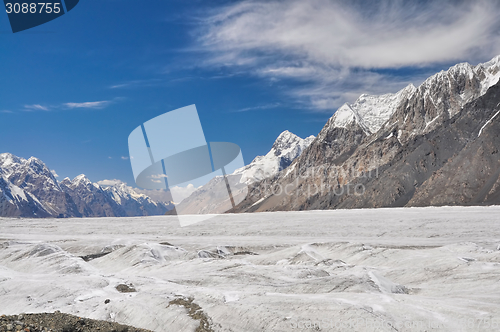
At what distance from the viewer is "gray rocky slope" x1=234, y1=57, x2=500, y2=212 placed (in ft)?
235

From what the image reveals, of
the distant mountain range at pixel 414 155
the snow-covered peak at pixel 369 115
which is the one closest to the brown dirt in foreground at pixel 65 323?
the distant mountain range at pixel 414 155

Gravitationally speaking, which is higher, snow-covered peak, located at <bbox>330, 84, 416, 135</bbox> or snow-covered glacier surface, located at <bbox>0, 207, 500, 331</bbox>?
snow-covered peak, located at <bbox>330, 84, 416, 135</bbox>

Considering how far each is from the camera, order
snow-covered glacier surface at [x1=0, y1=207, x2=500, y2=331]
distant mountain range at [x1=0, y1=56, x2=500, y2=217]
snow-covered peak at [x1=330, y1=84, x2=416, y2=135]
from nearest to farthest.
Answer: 1. snow-covered glacier surface at [x1=0, y1=207, x2=500, y2=331]
2. distant mountain range at [x1=0, y1=56, x2=500, y2=217]
3. snow-covered peak at [x1=330, y1=84, x2=416, y2=135]

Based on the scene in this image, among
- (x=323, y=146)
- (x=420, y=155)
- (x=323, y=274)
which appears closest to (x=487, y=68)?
(x=420, y=155)

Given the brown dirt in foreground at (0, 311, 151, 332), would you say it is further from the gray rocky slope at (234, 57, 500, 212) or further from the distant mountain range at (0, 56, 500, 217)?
the gray rocky slope at (234, 57, 500, 212)

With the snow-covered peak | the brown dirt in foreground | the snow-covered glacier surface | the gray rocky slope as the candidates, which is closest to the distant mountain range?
the gray rocky slope

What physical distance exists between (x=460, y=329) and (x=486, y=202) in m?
64.0

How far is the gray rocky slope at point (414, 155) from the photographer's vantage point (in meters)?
71.5

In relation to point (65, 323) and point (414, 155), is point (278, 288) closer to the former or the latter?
point (65, 323)

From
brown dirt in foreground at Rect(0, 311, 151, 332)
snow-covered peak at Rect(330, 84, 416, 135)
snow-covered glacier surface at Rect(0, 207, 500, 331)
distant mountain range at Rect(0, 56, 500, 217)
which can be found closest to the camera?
brown dirt in foreground at Rect(0, 311, 151, 332)

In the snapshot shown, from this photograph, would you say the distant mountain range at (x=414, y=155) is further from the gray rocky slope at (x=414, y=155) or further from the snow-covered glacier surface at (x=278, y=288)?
the snow-covered glacier surface at (x=278, y=288)

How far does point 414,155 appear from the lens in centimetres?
9331

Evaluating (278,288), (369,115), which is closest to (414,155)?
(278,288)

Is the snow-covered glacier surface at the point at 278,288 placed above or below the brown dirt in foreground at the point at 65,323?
below
